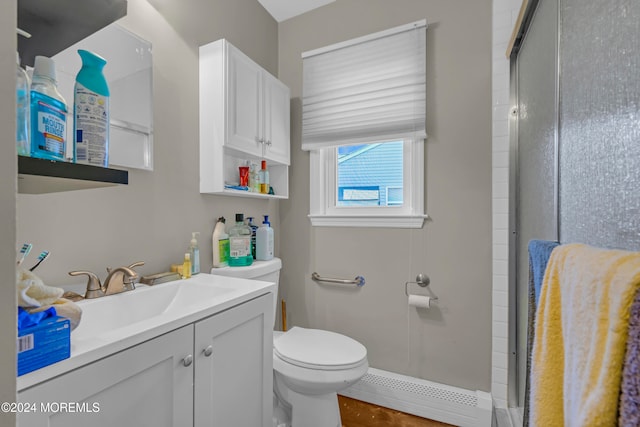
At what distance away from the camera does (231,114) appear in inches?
55.8

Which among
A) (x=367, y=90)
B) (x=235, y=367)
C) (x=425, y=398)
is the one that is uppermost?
(x=367, y=90)

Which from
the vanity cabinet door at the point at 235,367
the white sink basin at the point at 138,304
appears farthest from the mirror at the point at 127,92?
the vanity cabinet door at the point at 235,367

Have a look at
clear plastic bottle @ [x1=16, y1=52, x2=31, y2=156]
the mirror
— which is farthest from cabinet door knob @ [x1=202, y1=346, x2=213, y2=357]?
the mirror

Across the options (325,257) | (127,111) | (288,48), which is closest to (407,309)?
(325,257)

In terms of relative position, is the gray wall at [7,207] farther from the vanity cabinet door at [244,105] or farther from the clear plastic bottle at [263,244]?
the clear plastic bottle at [263,244]

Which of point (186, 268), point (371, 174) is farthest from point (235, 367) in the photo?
point (371, 174)

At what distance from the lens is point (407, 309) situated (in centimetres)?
167

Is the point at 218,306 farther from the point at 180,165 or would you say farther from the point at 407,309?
the point at 407,309

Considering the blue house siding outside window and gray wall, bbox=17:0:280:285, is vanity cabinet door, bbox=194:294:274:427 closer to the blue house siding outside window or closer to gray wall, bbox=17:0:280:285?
gray wall, bbox=17:0:280:285

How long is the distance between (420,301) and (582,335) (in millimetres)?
1297

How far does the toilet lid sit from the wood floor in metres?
0.47

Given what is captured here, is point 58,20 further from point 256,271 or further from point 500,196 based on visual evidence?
point 500,196

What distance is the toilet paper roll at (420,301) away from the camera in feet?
5.15

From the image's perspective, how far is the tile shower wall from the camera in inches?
57.3
